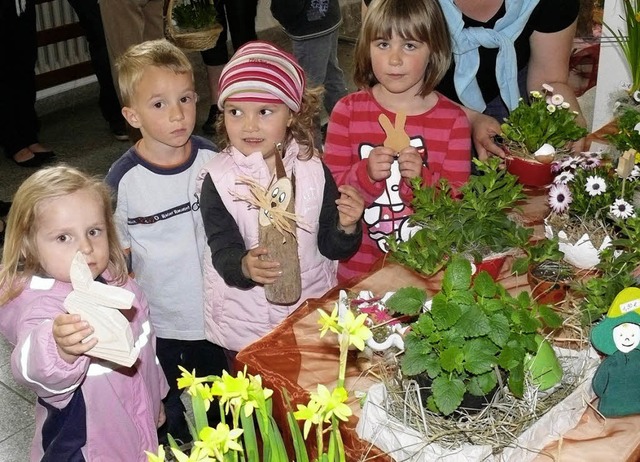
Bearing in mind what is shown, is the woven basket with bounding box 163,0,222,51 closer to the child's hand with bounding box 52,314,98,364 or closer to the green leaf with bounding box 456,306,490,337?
the child's hand with bounding box 52,314,98,364

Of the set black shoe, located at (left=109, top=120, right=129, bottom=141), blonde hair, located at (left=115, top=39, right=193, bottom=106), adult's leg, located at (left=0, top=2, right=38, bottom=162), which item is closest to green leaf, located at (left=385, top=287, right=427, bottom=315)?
blonde hair, located at (left=115, top=39, right=193, bottom=106)

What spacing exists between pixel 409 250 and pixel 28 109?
3.43 meters

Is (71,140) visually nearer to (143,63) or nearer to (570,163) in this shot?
(143,63)

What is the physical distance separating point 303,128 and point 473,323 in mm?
990

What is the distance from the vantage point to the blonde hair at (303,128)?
209cm

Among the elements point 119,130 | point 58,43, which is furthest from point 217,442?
point 58,43

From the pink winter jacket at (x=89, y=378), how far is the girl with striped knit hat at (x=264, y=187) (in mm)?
241

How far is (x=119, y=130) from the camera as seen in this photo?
16.7 feet

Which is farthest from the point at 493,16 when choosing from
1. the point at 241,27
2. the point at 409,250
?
the point at 241,27

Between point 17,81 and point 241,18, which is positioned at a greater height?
point 241,18

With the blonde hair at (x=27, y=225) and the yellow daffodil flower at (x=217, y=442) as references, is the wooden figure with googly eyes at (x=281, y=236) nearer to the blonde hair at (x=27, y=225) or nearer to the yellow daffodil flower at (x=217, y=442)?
the blonde hair at (x=27, y=225)

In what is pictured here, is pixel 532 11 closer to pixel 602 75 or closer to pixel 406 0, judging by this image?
pixel 406 0

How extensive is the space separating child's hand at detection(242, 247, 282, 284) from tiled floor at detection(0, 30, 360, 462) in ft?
4.57

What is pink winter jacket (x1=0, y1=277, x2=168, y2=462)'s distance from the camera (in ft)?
5.18
